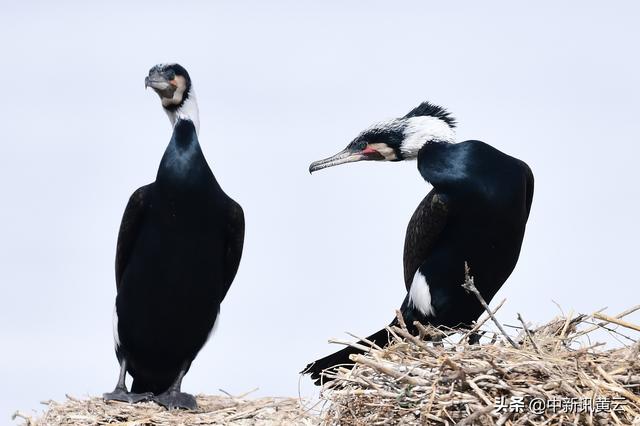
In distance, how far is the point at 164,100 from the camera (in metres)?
10.4

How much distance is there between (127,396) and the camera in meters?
9.73

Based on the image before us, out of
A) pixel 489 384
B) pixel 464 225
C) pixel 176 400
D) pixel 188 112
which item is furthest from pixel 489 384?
pixel 188 112

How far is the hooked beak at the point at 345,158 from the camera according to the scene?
993 cm

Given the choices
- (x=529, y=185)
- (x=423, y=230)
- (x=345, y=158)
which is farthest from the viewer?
(x=345, y=158)

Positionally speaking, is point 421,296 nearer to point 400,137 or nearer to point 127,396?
point 400,137

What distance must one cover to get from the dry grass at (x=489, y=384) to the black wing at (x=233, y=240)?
339cm

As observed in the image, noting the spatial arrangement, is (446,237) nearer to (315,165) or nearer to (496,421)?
(315,165)

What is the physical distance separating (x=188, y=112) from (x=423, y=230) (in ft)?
6.75

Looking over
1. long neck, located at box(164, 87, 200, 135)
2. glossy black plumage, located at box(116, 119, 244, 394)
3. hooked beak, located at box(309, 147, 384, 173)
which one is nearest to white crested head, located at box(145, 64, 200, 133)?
long neck, located at box(164, 87, 200, 135)

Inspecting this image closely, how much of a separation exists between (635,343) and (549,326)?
69 cm

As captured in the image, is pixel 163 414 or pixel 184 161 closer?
pixel 163 414

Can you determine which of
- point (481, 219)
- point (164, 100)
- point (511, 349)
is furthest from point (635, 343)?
point (164, 100)

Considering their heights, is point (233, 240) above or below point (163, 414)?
above

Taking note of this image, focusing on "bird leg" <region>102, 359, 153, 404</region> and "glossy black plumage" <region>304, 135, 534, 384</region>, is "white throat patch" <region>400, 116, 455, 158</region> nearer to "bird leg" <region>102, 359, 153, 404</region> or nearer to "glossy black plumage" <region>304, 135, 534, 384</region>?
"glossy black plumage" <region>304, 135, 534, 384</region>
